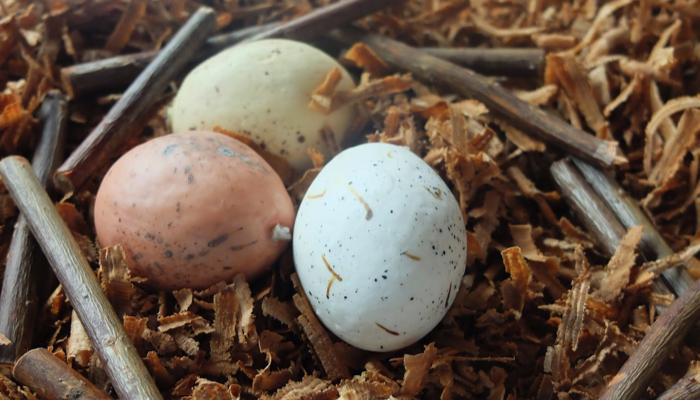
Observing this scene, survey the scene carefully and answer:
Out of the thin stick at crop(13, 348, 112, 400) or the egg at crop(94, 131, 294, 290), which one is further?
the egg at crop(94, 131, 294, 290)

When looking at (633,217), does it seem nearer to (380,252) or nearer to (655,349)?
(655,349)

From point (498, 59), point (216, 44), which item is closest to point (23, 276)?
point (216, 44)

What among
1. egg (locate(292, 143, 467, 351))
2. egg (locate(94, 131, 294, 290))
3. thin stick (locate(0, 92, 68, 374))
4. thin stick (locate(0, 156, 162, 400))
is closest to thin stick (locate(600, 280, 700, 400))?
egg (locate(292, 143, 467, 351))

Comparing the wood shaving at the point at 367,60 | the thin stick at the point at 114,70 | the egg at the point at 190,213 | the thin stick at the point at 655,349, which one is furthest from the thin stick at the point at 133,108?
the thin stick at the point at 655,349

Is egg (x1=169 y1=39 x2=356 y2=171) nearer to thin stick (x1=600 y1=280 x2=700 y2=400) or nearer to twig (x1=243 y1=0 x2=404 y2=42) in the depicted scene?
twig (x1=243 y1=0 x2=404 y2=42)

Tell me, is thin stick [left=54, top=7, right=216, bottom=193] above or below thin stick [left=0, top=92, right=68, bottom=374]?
above

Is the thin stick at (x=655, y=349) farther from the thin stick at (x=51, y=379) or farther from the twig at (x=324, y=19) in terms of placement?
the twig at (x=324, y=19)
